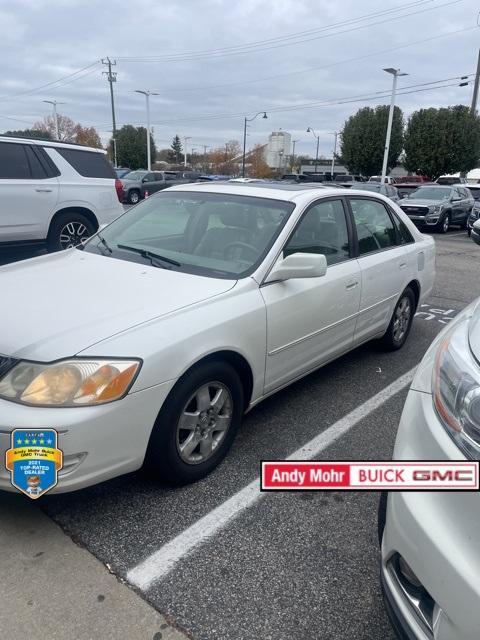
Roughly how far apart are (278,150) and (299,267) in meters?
82.1

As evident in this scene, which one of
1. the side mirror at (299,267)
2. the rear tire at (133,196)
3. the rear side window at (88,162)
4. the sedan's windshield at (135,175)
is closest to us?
the side mirror at (299,267)

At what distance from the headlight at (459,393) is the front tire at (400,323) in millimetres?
2996

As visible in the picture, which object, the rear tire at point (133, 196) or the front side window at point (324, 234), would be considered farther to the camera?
the rear tire at point (133, 196)

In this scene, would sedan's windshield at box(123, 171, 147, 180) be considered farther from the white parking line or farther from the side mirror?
the white parking line

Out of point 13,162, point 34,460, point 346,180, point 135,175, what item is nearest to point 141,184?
point 135,175

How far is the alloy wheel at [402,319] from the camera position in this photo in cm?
483

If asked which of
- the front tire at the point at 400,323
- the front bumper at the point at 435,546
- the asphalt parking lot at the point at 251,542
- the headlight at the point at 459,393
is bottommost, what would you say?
the asphalt parking lot at the point at 251,542

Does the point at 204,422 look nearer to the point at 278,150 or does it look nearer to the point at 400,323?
the point at 400,323

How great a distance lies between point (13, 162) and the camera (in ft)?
22.2

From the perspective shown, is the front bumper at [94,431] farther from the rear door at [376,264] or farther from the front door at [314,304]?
the rear door at [376,264]

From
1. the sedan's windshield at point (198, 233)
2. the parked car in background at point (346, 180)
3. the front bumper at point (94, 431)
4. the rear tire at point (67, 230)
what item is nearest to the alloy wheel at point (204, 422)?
the front bumper at point (94, 431)

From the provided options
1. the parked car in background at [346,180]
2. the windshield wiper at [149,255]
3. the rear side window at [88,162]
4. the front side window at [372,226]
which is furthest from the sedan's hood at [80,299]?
the parked car in background at [346,180]

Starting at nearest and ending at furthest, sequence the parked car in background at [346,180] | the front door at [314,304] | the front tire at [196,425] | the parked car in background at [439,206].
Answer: the front tire at [196,425] → the front door at [314,304] → the parked car in background at [346,180] → the parked car in background at [439,206]

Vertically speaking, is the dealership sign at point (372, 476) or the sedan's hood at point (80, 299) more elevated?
the sedan's hood at point (80, 299)
